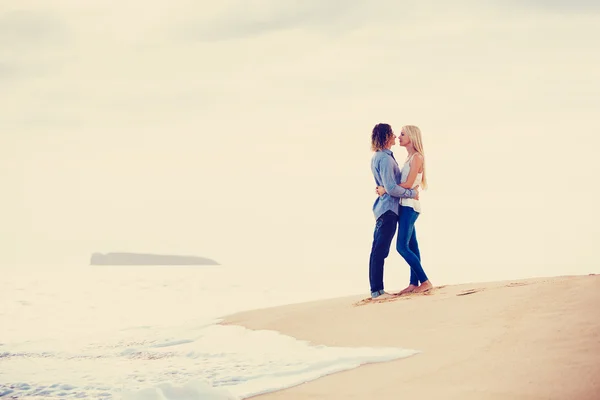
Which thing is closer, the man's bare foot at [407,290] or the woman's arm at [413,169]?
the woman's arm at [413,169]

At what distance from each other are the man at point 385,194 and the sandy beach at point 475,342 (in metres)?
1.01

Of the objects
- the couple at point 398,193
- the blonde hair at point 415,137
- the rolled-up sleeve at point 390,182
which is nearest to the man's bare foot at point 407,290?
the couple at point 398,193

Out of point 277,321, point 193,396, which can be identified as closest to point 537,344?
point 193,396

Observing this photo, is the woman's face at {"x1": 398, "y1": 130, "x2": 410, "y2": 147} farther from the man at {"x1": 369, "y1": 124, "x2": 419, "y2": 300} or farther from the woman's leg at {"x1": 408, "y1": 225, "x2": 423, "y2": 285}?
the woman's leg at {"x1": 408, "y1": 225, "x2": 423, "y2": 285}

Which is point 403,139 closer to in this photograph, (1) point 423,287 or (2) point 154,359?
(1) point 423,287

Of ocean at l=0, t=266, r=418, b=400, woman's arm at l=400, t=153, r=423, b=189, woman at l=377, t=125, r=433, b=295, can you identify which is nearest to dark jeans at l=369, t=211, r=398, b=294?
woman at l=377, t=125, r=433, b=295

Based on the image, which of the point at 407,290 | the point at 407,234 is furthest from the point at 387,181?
the point at 407,290

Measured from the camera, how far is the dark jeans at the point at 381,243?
8.12 m

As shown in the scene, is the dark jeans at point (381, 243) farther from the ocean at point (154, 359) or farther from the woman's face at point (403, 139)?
the ocean at point (154, 359)

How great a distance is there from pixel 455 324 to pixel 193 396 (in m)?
2.38

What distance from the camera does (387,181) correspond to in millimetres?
7988

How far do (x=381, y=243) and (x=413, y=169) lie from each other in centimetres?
94

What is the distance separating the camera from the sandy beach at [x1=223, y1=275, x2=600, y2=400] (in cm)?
408

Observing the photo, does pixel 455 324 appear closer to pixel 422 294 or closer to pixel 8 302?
pixel 422 294
